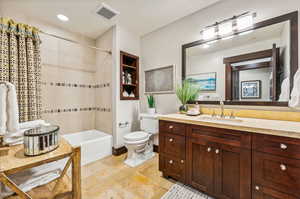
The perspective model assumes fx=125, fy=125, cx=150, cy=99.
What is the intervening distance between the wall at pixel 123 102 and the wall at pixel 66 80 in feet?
2.69

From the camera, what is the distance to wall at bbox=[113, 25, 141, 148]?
222cm

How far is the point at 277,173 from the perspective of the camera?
0.91 m

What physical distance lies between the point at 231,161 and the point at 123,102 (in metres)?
1.80

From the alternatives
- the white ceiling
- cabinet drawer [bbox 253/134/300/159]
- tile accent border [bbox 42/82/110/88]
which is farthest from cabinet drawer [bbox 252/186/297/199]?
tile accent border [bbox 42/82/110/88]

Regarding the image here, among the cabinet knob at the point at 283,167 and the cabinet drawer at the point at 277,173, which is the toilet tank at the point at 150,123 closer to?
the cabinet drawer at the point at 277,173

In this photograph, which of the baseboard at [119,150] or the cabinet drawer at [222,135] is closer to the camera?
the cabinet drawer at [222,135]

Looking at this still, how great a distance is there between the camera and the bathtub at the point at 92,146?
6.42 ft

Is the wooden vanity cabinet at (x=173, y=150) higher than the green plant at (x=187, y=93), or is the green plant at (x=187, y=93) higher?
the green plant at (x=187, y=93)

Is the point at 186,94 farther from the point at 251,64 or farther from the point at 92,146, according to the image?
the point at 92,146

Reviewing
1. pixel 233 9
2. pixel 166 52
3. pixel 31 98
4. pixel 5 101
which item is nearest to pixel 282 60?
pixel 233 9

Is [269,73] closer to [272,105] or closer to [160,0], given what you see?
[272,105]

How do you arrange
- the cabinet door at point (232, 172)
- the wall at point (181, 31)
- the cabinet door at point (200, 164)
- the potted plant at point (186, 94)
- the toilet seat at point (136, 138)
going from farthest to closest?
1. the toilet seat at point (136, 138)
2. the potted plant at point (186, 94)
3. the wall at point (181, 31)
4. the cabinet door at point (200, 164)
5. the cabinet door at point (232, 172)

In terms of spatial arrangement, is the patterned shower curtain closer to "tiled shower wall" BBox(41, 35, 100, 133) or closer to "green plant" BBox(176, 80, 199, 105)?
"tiled shower wall" BBox(41, 35, 100, 133)

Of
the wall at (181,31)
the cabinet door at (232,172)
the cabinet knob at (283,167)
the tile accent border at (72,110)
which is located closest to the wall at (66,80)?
the tile accent border at (72,110)
